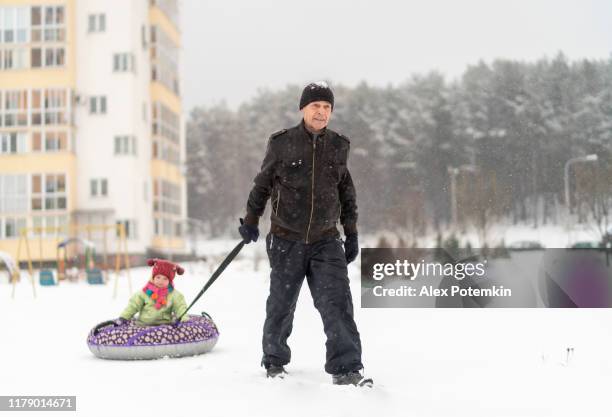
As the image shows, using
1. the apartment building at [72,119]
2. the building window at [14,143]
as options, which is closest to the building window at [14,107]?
the apartment building at [72,119]

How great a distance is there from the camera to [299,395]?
422cm

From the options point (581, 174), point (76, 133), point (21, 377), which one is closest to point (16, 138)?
point (76, 133)

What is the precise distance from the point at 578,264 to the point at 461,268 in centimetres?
375

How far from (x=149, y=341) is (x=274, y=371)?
5.16ft

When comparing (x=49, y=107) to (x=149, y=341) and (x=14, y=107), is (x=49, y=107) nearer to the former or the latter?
(x=14, y=107)

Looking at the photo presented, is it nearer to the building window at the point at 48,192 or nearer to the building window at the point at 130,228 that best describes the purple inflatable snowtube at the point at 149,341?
the building window at the point at 48,192

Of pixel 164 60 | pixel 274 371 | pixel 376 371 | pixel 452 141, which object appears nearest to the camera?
pixel 274 371

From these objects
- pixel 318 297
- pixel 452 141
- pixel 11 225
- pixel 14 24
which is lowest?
pixel 318 297

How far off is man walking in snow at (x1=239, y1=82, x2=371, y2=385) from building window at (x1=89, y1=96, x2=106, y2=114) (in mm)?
30525

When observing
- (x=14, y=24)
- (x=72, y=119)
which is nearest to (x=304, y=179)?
(x=72, y=119)

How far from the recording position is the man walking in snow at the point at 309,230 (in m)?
4.57

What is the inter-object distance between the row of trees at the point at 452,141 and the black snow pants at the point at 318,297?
95.8ft

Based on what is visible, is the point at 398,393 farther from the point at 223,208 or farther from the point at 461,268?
the point at 223,208

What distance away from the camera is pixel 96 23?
3381cm
